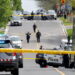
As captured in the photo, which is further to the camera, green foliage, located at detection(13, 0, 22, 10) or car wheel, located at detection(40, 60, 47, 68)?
green foliage, located at detection(13, 0, 22, 10)

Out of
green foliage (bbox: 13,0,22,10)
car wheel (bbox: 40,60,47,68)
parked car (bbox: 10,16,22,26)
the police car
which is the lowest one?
parked car (bbox: 10,16,22,26)

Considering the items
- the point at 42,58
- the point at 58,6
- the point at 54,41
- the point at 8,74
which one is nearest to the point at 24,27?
the point at 54,41

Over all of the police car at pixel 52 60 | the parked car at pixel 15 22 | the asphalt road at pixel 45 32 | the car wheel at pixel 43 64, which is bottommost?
the asphalt road at pixel 45 32

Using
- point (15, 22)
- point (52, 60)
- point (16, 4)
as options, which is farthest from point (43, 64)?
point (16, 4)

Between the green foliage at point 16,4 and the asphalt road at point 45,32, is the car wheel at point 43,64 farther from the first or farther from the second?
the green foliage at point 16,4

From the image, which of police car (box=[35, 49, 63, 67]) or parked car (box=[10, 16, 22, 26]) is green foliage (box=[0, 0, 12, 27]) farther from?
police car (box=[35, 49, 63, 67])

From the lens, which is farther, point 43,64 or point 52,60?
point 43,64

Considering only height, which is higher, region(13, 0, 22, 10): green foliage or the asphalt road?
region(13, 0, 22, 10): green foliage

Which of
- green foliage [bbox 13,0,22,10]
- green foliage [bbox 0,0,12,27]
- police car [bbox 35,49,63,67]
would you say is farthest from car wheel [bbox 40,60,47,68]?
green foliage [bbox 13,0,22,10]

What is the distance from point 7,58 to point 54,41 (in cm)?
4040

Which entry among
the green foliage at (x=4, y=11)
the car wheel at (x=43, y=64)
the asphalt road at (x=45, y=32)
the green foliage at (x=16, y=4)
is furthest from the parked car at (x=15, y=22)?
the car wheel at (x=43, y=64)

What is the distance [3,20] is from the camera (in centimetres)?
5372

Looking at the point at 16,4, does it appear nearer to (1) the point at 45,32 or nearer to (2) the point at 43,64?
(1) the point at 45,32

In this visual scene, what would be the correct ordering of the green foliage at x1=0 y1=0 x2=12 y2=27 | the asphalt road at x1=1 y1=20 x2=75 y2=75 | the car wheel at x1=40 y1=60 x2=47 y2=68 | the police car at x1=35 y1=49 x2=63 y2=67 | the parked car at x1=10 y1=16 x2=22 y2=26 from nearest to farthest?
the police car at x1=35 y1=49 x2=63 y2=67, the car wheel at x1=40 y1=60 x2=47 y2=68, the green foliage at x1=0 y1=0 x2=12 y2=27, the asphalt road at x1=1 y1=20 x2=75 y2=75, the parked car at x1=10 y1=16 x2=22 y2=26
